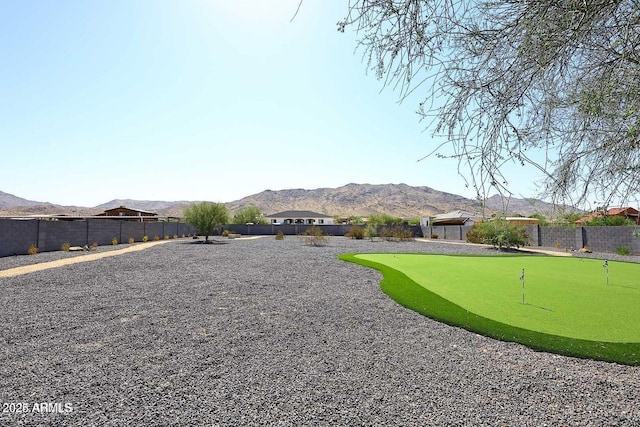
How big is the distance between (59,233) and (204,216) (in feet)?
36.8

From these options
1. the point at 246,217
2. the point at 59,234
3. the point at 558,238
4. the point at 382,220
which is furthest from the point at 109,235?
the point at 246,217

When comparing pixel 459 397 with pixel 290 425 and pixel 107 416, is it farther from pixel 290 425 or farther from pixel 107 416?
pixel 107 416

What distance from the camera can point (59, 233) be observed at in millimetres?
18828

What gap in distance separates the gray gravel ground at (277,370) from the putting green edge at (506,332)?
0.21 meters

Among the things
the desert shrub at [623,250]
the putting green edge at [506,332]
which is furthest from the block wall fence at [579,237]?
the putting green edge at [506,332]

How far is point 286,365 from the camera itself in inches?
162

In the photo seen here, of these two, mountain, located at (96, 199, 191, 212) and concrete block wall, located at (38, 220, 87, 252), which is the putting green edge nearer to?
concrete block wall, located at (38, 220, 87, 252)

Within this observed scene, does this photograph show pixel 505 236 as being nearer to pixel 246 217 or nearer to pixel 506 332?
pixel 506 332

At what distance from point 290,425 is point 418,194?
11776 cm

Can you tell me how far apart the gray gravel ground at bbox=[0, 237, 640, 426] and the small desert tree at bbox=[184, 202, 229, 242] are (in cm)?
2177

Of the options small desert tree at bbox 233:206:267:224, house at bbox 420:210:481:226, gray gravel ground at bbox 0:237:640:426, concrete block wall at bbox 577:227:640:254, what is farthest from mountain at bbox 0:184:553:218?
gray gravel ground at bbox 0:237:640:426

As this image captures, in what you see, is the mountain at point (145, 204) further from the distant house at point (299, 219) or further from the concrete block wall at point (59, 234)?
the concrete block wall at point (59, 234)

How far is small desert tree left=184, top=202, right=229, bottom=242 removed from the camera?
28969mm

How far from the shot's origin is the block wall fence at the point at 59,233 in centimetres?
1561
